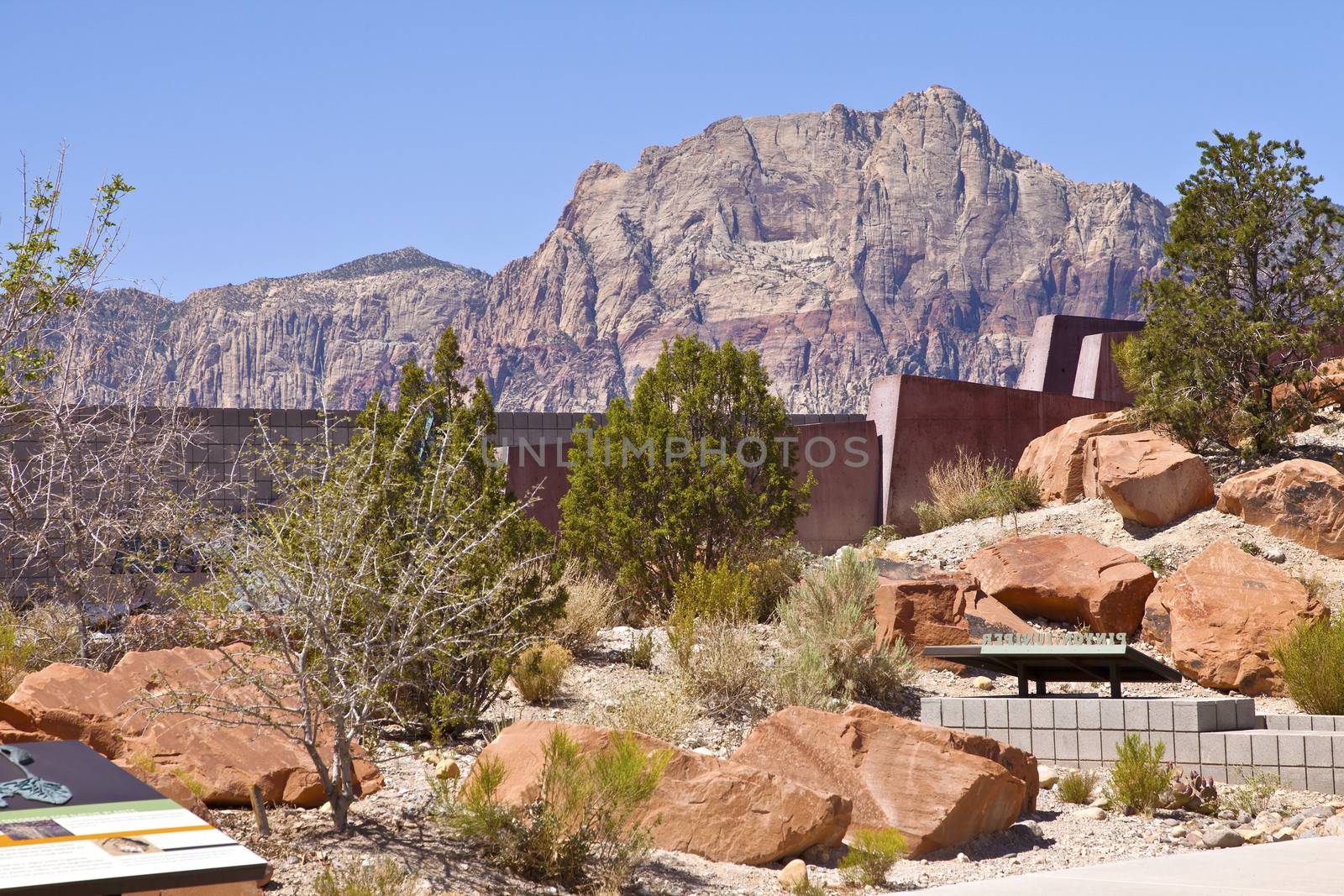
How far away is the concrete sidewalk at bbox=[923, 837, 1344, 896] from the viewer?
186 inches

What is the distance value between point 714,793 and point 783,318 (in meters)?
134

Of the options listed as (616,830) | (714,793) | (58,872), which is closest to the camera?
(58,872)

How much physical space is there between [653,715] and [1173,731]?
129 inches

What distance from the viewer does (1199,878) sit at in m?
4.98

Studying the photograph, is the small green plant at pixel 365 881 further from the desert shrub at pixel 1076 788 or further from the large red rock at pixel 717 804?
the desert shrub at pixel 1076 788

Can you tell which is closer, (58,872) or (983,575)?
(58,872)

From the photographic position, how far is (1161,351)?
1467 cm

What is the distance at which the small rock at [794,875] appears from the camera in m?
5.55

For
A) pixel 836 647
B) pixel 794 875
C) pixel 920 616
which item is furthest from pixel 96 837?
pixel 920 616

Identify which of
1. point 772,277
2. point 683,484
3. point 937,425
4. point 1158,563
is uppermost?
point 772,277

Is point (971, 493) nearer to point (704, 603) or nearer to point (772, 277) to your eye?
point (704, 603)

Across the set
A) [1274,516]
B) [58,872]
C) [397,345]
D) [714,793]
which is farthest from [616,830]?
[397,345]

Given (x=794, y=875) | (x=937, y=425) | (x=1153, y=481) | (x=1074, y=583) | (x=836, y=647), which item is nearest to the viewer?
(x=794, y=875)

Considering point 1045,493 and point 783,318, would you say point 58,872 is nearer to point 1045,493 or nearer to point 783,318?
point 1045,493
